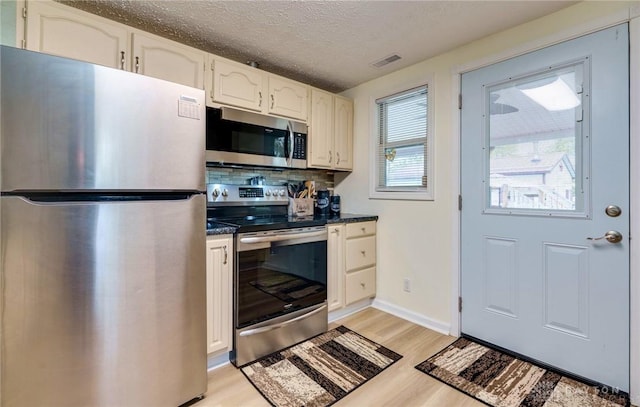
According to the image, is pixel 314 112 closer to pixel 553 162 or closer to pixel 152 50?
pixel 152 50

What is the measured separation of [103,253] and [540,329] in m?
2.47

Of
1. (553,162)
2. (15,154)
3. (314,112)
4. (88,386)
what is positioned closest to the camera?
(15,154)

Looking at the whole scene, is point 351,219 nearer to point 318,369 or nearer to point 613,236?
point 318,369

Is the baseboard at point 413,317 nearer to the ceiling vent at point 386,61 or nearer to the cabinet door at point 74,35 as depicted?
the ceiling vent at point 386,61

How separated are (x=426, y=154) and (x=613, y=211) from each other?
1209 mm

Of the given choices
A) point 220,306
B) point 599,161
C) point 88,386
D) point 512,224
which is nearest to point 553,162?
point 599,161

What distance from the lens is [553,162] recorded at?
1793mm

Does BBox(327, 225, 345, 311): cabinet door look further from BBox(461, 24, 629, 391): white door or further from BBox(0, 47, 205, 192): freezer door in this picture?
BBox(0, 47, 205, 192): freezer door

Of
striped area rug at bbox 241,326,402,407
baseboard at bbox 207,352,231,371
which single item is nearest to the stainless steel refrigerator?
baseboard at bbox 207,352,231,371

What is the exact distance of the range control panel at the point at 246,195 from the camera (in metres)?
2.30

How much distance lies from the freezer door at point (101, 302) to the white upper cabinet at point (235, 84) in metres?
0.98

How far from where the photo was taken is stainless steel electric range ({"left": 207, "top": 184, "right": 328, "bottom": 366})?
1.87 metres

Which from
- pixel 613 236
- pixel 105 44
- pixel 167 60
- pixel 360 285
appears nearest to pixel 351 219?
pixel 360 285

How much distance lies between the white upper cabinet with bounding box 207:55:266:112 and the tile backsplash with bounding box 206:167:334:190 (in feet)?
1.83
